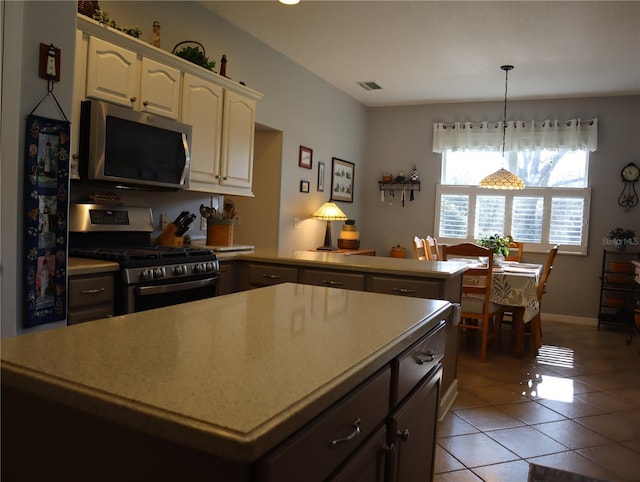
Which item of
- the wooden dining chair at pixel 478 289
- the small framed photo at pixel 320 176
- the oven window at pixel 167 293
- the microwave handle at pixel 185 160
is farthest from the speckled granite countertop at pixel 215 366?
the small framed photo at pixel 320 176

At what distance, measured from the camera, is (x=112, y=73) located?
8.93 feet

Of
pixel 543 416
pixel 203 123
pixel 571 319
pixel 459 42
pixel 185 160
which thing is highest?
pixel 459 42

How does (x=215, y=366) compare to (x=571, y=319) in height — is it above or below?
above

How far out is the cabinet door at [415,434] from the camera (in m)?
1.23

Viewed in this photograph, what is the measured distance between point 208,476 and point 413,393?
0.77 m

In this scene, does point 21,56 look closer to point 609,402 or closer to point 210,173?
point 210,173

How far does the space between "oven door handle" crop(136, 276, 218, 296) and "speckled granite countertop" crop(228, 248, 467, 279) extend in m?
0.35

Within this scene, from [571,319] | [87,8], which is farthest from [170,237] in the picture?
[571,319]

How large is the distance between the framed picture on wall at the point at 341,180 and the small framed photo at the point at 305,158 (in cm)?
58

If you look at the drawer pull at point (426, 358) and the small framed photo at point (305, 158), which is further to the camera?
the small framed photo at point (305, 158)

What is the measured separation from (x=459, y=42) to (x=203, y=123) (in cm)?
233

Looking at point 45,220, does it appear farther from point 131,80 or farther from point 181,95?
point 181,95

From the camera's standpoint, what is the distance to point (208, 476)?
702 mm

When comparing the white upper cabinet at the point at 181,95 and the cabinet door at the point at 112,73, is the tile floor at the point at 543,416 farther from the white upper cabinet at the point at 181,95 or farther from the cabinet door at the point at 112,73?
the cabinet door at the point at 112,73
